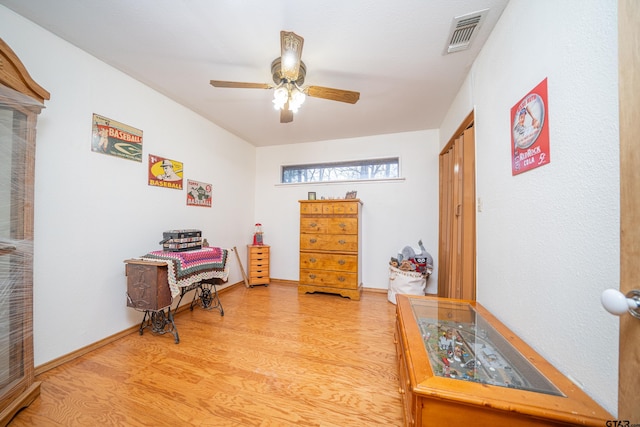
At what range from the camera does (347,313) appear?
2547mm

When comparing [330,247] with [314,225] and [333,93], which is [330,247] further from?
[333,93]

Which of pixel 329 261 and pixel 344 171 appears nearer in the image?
pixel 329 261

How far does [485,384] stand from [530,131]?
1.20 meters

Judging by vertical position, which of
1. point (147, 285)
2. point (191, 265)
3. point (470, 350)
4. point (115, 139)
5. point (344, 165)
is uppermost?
point (344, 165)

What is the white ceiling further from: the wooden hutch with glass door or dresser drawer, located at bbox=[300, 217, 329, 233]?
dresser drawer, located at bbox=[300, 217, 329, 233]

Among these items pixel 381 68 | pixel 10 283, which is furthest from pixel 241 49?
pixel 10 283

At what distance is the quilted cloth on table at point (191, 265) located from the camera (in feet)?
6.23

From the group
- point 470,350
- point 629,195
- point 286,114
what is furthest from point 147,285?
point 629,195

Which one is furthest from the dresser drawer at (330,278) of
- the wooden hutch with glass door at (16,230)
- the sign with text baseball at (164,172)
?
the wooden hutch with glass door at (16,230)

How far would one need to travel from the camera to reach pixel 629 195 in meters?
0.51

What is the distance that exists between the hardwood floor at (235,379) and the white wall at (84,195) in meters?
0.38

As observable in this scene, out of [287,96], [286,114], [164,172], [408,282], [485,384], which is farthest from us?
[408,282]

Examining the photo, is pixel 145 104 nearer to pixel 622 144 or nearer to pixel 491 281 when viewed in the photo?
pixel 622 144

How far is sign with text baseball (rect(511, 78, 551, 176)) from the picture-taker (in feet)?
3.25
